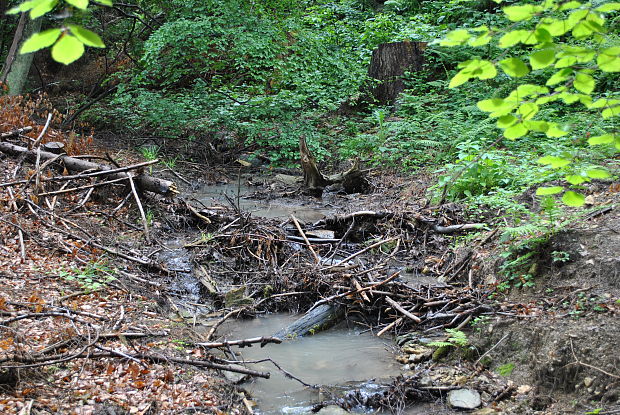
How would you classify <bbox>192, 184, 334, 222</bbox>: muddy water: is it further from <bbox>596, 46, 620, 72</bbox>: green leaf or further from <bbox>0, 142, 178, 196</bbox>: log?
<bbox>596, 46, 620, 72</bbox>: green leaf

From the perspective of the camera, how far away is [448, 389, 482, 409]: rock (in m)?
3.91

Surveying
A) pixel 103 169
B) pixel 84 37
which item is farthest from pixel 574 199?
pixel 103 169

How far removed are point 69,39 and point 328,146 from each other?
11.0 meters

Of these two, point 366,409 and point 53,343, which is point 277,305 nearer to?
point 366,409

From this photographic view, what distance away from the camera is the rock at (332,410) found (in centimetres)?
395

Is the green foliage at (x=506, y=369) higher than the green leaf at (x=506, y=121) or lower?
lower

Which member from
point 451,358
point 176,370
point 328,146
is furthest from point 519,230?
point 328,146

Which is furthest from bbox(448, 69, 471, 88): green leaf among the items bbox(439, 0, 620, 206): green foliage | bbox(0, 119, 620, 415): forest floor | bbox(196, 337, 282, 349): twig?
bbox(196, 337, 282, 349): twig

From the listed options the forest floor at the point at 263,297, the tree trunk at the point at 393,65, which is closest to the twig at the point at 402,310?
the forest floor at the point at 263,297

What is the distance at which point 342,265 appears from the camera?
631cm

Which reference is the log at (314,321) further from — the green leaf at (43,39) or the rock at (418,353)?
the green leaf at (43,39)

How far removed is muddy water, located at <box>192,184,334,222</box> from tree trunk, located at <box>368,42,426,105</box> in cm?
524

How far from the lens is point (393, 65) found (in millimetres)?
13789

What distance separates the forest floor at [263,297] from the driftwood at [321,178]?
5.81ft
